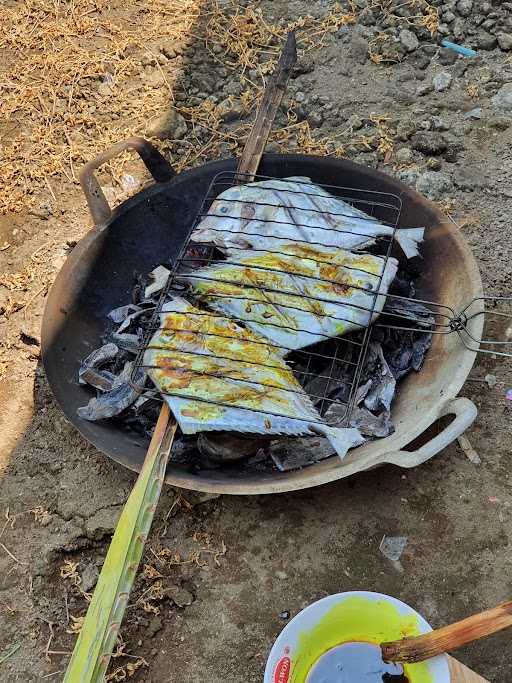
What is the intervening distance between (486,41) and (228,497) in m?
3.50

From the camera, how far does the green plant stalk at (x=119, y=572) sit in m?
1.82

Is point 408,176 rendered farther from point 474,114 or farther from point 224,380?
point 224,380

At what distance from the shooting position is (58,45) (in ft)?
Answer: 15.3

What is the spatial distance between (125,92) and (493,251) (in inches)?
109

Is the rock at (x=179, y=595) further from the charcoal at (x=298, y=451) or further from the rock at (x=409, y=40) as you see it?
the rock at (x=409, y=40)

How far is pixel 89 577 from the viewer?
8.65 feet

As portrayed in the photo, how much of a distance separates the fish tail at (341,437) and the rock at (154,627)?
1015 mm

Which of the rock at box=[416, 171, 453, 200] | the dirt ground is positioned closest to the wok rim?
the dirt ground

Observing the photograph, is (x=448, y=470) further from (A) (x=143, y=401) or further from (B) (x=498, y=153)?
(B) (x=498, y=153)

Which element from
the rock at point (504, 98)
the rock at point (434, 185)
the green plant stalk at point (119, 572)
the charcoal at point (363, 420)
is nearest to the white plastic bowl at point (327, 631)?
the green plant stalk at point (119, 572)

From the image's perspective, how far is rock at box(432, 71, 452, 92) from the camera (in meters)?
4.08

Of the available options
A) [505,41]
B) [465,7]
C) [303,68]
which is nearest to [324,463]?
[303,68]

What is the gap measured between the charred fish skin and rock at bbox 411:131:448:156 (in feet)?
3.53

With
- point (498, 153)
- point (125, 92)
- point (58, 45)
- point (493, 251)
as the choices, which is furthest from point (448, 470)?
point (58, 45)
